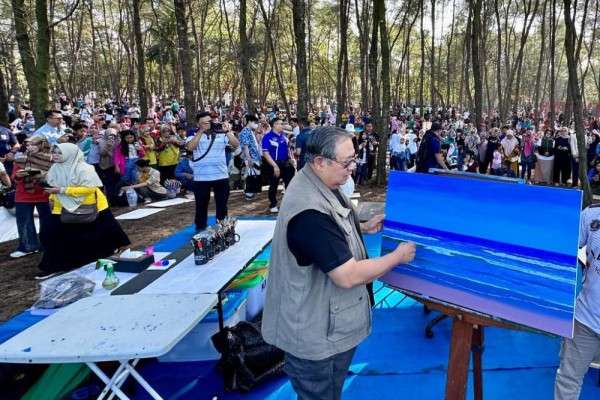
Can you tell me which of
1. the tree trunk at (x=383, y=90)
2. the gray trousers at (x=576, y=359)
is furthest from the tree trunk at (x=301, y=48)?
the gray trousers at (x=576, y=359)

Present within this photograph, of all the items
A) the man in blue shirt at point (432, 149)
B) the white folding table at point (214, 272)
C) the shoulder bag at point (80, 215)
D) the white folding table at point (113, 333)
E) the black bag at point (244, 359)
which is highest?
the man in blue shirt at point (432, 149)

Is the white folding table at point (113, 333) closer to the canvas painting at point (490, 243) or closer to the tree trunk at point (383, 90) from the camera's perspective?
the canvas painting at point (490, 243)

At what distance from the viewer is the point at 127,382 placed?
3.17 metres

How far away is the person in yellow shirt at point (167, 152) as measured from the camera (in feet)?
35.0

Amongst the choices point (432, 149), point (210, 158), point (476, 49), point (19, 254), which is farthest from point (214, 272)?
point (476, 49)

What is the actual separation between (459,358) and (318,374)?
0.74 meters

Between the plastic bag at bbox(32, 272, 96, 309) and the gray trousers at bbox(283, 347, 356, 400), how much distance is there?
7.16 ft

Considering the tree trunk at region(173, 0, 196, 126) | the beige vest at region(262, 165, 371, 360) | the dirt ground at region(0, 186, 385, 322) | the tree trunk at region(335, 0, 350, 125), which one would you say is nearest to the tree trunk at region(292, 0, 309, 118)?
the dirt ground at region(0, 186, 385, 322)

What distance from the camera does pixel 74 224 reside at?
16.7 ft

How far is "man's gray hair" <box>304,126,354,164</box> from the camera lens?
1836 mm

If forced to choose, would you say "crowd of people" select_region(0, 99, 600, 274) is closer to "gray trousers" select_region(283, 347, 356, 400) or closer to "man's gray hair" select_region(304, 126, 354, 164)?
"man's gray hair" select_region(304, 126, 354, 164)

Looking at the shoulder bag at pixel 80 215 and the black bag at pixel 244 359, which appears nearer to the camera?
the black bag at pixel 244 359

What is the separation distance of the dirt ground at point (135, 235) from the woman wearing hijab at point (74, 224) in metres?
0.37

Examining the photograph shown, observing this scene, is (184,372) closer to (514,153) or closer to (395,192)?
(395,192)
